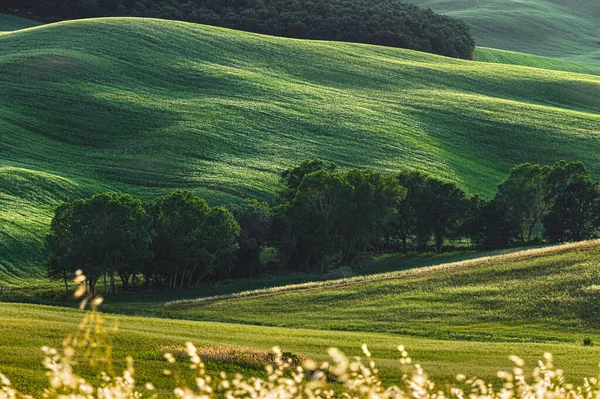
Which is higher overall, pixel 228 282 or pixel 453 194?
pixel 453 194

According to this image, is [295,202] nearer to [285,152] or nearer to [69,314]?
[285,152]

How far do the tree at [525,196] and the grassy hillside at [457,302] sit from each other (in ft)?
70.0

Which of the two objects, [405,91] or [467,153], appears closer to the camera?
[467,153]

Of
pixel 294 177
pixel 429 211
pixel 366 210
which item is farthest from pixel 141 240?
pixel 429 211

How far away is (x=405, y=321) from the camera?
Result: 153 ft

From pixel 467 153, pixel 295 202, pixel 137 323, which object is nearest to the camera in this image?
pixel 137 323

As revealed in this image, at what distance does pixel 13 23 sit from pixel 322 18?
64602mm

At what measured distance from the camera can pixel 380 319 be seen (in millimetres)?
47375

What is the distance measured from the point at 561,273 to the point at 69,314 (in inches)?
1182

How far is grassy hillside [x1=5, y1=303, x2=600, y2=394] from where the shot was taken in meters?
26.4

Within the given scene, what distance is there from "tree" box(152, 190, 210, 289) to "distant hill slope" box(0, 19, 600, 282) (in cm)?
1121

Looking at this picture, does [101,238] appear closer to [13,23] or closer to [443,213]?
[443,213]

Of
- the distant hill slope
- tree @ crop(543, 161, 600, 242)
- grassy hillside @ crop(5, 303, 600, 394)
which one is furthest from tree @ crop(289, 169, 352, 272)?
grassy hillside @ crop(5, 303, 600, 394)

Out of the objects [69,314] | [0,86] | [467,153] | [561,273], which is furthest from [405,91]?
[69,314]
